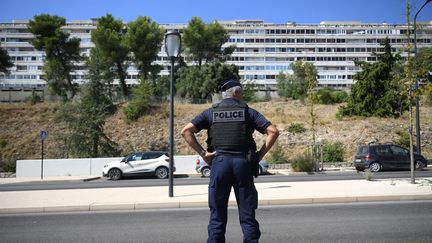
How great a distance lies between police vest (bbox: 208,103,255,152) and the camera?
4.18 metres

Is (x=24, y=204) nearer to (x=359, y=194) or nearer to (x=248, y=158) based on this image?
(x=248, y=158)

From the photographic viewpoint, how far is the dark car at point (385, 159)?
66.1ft

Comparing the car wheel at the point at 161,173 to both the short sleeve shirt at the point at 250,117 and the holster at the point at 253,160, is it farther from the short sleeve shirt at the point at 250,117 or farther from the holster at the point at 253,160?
the holster at the point at 253,160

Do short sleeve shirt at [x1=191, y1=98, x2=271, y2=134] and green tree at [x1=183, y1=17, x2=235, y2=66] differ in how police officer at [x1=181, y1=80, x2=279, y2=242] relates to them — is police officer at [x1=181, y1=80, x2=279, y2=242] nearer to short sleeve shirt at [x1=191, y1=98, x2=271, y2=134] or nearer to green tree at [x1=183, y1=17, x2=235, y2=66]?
short sleeve shirt at [x1=191, y1=98, x2=271, y2=134]

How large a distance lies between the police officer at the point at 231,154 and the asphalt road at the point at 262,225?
1.81 metres

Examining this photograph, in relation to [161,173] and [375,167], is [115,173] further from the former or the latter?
[375,167]

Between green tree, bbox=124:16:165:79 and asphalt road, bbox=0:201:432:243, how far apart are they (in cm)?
4012

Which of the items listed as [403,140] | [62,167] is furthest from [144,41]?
[403,140]

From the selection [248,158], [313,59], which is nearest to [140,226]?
[248,158]

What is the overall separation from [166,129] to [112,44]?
51.7ft

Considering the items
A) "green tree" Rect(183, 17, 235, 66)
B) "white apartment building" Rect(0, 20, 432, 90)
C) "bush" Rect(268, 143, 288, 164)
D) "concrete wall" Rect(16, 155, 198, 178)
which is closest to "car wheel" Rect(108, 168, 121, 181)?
"concrete wall" Rect(16, 155, 198, 178)

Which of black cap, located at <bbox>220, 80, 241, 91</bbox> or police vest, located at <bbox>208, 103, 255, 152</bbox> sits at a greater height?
black cap, located at <bbox>220, 80, 241, 91</bbox>

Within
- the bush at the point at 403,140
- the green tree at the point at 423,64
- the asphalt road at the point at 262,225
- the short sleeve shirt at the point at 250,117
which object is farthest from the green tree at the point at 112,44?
the short sleeve shirt at the point at 250,117

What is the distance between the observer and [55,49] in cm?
4841
